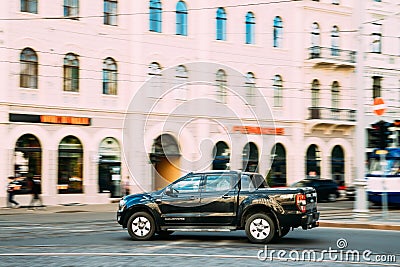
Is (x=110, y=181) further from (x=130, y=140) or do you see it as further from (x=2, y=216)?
(x=2, y=216)

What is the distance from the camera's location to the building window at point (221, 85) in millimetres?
40938

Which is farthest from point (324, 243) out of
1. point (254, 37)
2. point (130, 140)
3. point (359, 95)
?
point (254, 37)

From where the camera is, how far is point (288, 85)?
44906 millimetres

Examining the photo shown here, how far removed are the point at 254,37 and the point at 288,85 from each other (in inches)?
163

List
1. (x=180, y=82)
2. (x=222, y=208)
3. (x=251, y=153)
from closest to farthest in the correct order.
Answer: (x=222, y=208), (x=180, y=82), (x=251, y=153)

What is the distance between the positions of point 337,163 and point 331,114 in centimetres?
376

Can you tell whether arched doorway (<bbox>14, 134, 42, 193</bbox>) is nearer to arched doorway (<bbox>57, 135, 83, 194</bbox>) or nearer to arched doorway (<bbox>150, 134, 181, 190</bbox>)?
arched doorway (<bbox>57, 135, 83, 194</bbox>)

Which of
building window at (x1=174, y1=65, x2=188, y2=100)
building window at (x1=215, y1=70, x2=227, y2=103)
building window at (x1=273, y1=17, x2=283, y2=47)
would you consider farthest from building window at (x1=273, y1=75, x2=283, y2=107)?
building window at (x1=174, y1=65, x2=188, y2=100)

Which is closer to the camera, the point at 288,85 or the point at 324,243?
the point at 324,243

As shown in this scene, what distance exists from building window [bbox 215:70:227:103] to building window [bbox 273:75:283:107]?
479 cm

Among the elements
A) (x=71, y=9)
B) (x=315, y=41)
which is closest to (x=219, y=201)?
(x=71, y=9)

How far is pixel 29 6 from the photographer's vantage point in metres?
35.5

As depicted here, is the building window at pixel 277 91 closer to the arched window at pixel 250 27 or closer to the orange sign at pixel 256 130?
the orange sign at pixel 256 130

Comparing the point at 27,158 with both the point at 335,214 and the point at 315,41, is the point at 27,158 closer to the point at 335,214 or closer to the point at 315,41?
the point at 335,214
